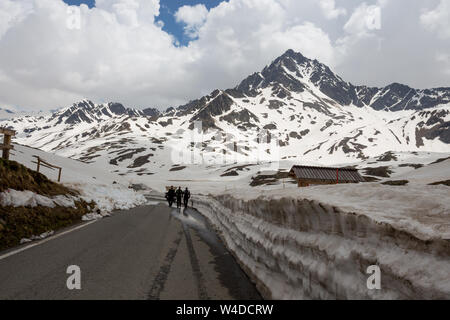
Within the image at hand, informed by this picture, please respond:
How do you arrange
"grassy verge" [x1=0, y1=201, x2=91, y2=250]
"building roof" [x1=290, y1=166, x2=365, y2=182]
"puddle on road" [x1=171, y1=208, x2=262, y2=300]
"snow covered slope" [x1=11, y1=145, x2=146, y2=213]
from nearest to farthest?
"puddle on road" [x1=171, y1=208, x2=262, y2=300]
"grassy verge" [x1=0, y1=201, x2=91, y2=250]
"snow covered slope" [x1=11, y1=145, x2=146, y2=213]
"building roof" [x1=290, y1=166, x2=365, y2=182]

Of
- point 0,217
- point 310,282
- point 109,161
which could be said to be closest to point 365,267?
point 310,282

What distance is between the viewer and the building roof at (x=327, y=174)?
3319cm

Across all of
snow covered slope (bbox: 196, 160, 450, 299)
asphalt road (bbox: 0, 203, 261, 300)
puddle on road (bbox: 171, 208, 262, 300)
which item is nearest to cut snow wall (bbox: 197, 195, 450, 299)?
snow covered slope (bbox: 196, 160, 450, 299)

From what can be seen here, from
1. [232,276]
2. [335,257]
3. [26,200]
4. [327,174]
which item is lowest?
[232,276]

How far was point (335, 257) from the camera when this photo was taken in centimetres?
375

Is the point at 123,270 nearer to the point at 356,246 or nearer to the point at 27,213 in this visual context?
the point at 356,246

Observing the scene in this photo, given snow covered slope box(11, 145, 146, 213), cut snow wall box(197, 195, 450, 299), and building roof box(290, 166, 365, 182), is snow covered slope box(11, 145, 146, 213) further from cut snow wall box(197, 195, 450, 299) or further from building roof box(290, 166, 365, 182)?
building roof box(290, 166, 365, 182)

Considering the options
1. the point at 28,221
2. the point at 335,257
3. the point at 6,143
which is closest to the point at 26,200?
the point at 28,221

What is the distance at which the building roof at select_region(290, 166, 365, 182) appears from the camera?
109 feet

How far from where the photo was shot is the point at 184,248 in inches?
352

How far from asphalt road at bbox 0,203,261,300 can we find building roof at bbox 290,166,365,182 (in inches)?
1004

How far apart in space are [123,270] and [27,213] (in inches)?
232
